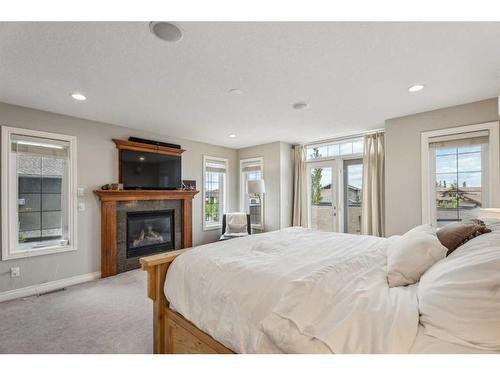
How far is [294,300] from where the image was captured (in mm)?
1073

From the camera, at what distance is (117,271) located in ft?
12.0

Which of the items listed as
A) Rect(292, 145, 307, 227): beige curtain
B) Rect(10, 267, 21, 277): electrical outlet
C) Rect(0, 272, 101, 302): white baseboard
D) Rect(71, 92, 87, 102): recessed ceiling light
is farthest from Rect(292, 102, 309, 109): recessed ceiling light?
Rect(10, 267, 21, 277): electrical outlet

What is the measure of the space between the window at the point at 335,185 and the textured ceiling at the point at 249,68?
128cm

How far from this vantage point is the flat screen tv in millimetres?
3820

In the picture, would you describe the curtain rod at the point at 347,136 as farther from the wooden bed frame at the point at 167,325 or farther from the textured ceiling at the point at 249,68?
the wooden bed frame at the point at 167,325

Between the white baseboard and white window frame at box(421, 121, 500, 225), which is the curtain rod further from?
the white baseboard

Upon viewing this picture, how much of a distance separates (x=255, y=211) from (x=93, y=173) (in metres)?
3.40

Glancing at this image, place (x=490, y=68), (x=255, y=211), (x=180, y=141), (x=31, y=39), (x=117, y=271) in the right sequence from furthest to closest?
(x=255, y=211) → (x=180, y=141) → (x=117, y=271) → (x=490, y=68) → (x=31, y=39)

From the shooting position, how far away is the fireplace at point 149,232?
3910 mm

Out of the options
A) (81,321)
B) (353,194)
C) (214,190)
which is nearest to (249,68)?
(81,321)

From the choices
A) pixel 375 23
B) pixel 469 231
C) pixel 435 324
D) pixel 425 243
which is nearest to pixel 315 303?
pixel 435 324

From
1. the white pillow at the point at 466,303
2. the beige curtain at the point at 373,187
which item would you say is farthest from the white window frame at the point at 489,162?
the white pillow at the point at 466,303

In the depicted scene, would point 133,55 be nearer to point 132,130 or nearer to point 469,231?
point 132,130

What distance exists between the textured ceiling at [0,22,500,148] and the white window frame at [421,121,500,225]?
1.17 ft
